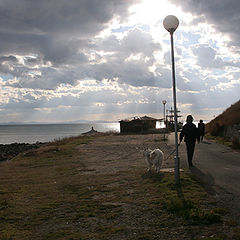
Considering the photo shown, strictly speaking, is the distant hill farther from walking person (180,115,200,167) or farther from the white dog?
the white dog

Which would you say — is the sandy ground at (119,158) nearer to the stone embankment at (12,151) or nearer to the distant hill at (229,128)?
the distant hill at (229,128)

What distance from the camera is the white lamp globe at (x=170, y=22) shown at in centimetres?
866

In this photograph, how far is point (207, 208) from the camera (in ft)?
20.1

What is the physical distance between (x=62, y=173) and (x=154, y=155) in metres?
4.05

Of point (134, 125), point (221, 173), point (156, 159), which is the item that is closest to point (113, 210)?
point (156, 159)

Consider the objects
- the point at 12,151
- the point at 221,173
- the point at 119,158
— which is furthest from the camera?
the point at 12,151

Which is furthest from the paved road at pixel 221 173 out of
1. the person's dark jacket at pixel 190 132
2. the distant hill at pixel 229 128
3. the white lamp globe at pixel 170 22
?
the white lamp globe at pixel 170 22

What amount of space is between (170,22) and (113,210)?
533 centimetres

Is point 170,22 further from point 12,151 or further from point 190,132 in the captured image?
point 12,151

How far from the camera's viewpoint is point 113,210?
259 inches

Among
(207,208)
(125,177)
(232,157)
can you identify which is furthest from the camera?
(232,157)

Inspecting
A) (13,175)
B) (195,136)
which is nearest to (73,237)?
(195,136)

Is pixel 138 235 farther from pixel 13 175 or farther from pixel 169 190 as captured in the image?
pixel 13 175

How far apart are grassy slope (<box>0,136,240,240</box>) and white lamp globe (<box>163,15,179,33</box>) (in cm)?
429
